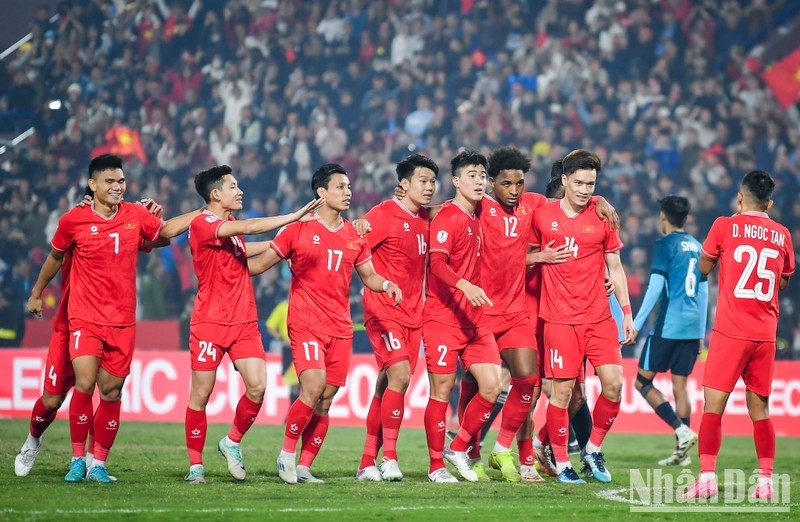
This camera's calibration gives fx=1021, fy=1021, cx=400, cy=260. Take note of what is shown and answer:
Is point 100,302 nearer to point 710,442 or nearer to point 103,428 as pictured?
point 103,428

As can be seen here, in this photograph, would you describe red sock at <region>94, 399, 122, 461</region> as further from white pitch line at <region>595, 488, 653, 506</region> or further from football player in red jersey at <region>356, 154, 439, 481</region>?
white pitch line at <region>595, 488, 653, 506</region>

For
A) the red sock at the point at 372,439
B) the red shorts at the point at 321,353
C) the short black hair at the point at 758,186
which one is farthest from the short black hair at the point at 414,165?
the short black hair at the point at 758,186

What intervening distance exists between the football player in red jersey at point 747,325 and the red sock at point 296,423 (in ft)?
9.43

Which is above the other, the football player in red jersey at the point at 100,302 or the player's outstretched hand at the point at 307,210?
the player's outstretched hand at the point at 307,210

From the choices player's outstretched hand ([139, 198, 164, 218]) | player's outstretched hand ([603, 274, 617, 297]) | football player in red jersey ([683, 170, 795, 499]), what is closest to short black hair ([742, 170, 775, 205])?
football player in red jersey ([683, 170, 795, 499])

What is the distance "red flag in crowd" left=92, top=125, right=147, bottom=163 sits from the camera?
18.6 meters

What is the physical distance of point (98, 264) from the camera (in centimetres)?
787

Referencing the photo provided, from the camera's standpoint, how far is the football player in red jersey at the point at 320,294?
7873 mm

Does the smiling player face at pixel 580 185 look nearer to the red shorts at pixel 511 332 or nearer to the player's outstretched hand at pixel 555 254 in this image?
the player's outstretched hand at pixel 555 254

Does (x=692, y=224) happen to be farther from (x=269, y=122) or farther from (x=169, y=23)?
(x=169, y=23)

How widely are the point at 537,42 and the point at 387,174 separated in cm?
413

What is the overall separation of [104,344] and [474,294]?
2872mm

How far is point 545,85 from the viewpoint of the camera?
746 inches

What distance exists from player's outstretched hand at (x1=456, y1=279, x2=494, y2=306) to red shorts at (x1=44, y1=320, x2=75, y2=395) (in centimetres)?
318
